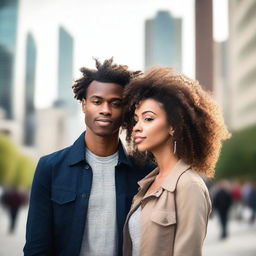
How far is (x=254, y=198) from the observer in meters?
15.0

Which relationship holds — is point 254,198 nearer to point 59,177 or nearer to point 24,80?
point 59,177

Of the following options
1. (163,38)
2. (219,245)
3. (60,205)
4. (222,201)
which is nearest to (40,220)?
(60,205)

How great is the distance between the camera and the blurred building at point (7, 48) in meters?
72.9

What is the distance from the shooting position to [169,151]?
2523mm

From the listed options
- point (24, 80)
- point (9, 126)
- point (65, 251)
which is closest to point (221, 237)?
point (65, 251)

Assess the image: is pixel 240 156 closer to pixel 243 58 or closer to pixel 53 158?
pixel 243 58

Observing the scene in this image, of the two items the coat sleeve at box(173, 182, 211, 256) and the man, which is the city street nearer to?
the man

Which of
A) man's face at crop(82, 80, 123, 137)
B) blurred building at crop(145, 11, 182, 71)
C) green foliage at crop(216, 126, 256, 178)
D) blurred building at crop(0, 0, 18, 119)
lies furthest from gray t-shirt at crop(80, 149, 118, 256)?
blurred building at crop(145, 11, 182, 71)

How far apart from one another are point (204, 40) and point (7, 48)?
71773 mm

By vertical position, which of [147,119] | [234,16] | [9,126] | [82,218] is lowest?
[82,218]

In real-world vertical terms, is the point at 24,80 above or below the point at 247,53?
above

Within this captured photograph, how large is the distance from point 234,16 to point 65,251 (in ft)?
159

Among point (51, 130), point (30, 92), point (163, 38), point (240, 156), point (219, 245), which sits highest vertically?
point (163, 38)

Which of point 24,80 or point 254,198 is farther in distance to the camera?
point 24,80
